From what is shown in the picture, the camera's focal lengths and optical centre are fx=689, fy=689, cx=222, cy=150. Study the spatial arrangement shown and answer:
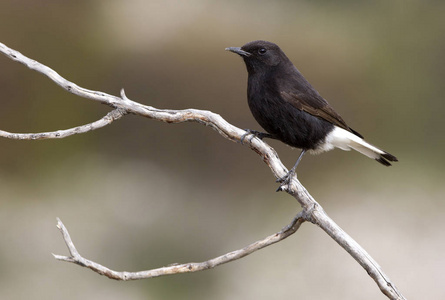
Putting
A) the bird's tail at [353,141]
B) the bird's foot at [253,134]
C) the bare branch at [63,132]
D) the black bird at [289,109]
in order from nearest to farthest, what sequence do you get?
1. the bare branch at [63,132]
2. the bird's foot at [253,134]
3. the black bird at [289,109]
4. the bird's tail at [353,141]

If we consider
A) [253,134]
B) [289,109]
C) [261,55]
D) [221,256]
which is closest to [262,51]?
[261,55]

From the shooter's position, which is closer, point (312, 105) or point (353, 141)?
point (312, 105)

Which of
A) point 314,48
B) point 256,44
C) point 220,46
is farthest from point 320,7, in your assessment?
point 256,44

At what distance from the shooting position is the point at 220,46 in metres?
10.3

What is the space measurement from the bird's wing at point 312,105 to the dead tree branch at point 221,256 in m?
0.54

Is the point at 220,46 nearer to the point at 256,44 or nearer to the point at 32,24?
the point at 32,24

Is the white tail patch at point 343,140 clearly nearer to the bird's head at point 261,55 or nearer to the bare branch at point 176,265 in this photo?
the bird's head at point 261,55

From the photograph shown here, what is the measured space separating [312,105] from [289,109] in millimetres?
196

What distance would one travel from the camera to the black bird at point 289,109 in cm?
459

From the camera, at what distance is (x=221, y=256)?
406 centimetres

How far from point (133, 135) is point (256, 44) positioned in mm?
5414

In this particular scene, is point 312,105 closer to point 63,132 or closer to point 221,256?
point 221,256

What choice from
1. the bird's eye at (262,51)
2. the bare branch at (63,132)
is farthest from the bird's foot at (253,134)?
the bare branch at (63,132)

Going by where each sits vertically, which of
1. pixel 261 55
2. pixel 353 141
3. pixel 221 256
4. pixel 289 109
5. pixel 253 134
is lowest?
pixel 221 256
